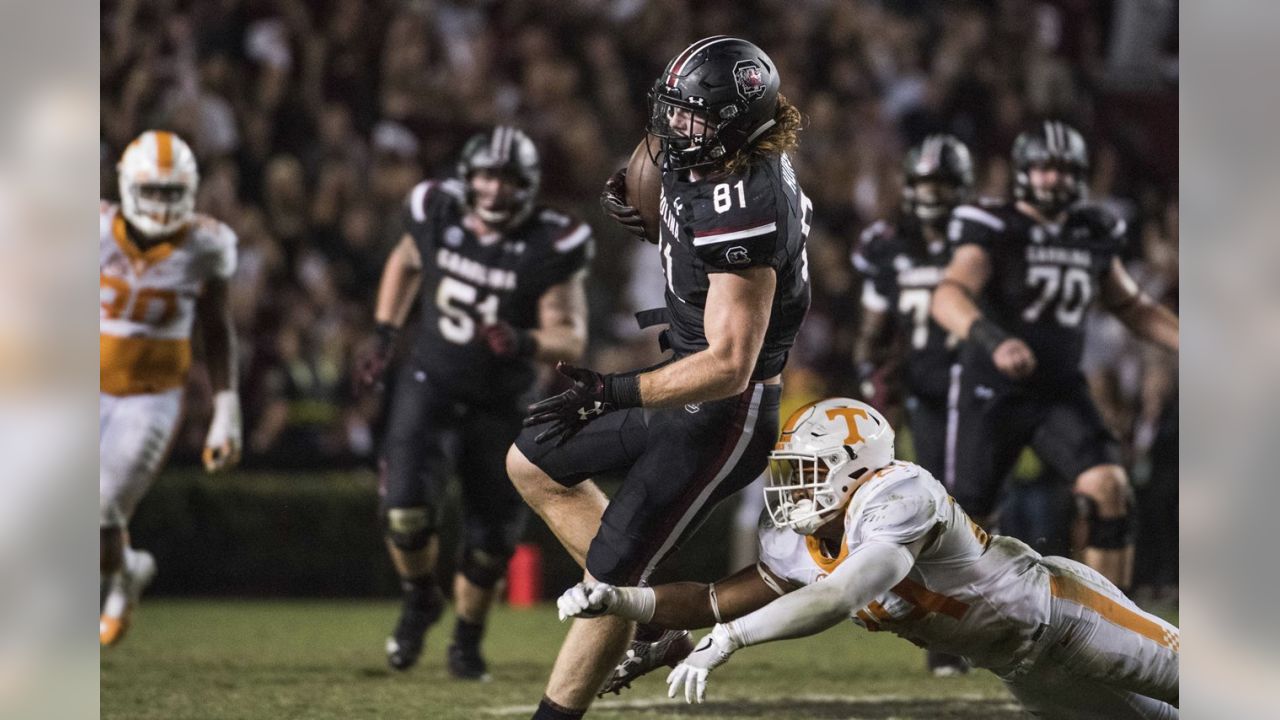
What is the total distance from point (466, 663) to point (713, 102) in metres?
2.79

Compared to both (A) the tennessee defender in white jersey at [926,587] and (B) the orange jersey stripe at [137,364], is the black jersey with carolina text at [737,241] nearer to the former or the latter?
(A) the tennessee defender in white jersey at [926,587]

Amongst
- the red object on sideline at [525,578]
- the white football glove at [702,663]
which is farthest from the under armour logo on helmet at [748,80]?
the red object on sideline at [525,578]

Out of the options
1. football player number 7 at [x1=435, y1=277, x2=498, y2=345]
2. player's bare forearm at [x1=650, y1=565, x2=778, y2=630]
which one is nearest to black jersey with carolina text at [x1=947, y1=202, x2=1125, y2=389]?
football player number 7 at [x1=435, y1=277, x2=498, y2=345]

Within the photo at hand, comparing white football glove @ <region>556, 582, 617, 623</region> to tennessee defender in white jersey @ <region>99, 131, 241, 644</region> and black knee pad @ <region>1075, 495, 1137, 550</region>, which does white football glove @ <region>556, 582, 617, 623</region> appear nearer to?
tennessee defender in white jersey @ <region>99, 131, 241, 644</region>

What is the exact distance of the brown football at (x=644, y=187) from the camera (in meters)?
4.20

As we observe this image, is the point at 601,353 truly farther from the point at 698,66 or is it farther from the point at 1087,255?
the point at 698,66

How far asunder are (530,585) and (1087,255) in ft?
12.1

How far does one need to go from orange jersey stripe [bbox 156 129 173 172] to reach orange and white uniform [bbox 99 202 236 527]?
236 millimetres

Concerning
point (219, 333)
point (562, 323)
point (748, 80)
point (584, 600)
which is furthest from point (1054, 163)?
point (584, 600)

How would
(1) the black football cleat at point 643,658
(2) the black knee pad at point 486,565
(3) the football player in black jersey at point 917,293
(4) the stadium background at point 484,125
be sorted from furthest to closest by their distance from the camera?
(4) the stadium background at point 484,125 → (3) the football player in black jersey at point 917,293 → (2) the black knee pad at point 486,565 → (1) the black football cleat at point 643,658

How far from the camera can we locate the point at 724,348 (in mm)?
3682

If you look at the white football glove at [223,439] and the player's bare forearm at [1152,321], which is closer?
the white football glove at [223,439]

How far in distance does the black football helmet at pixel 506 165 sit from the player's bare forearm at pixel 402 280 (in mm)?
300
